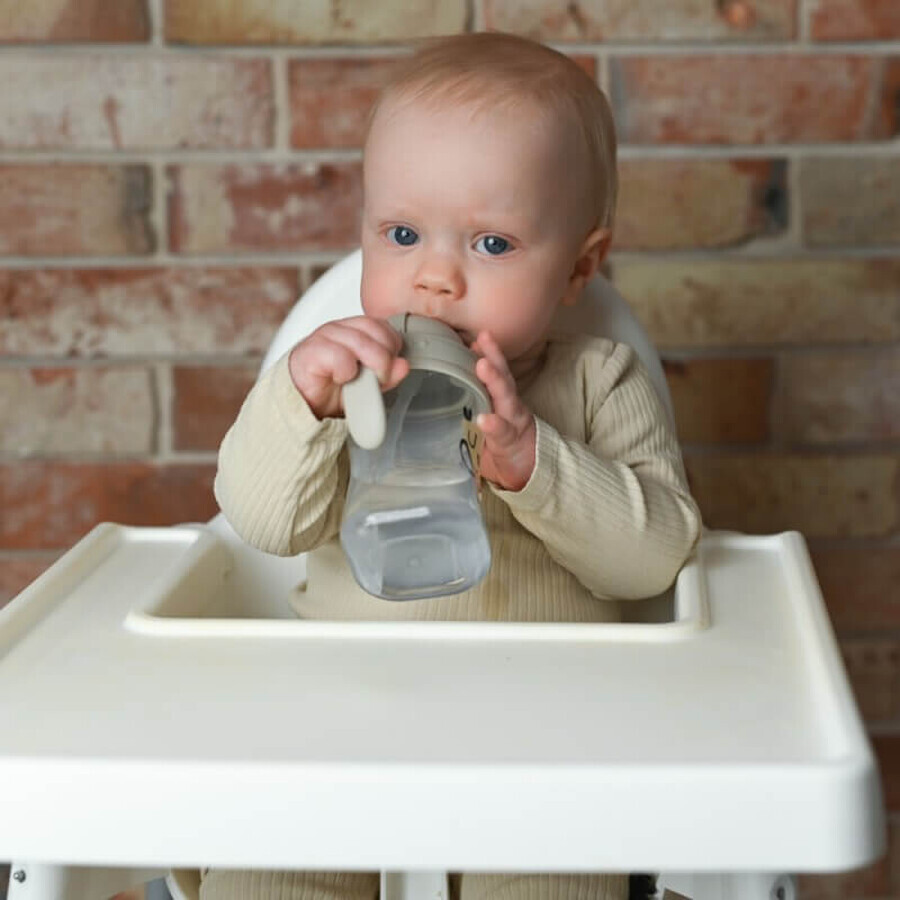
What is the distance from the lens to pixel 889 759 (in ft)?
5.43

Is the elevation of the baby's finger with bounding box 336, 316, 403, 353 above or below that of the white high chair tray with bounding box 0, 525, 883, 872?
above

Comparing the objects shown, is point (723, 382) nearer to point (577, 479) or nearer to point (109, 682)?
point (577, 479)

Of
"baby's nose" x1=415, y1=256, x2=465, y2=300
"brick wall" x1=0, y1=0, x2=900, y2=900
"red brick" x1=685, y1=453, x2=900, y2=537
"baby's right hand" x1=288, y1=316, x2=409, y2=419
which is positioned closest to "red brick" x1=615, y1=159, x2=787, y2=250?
"brick wall" x1=0, y1=0, x2=900, y2=900

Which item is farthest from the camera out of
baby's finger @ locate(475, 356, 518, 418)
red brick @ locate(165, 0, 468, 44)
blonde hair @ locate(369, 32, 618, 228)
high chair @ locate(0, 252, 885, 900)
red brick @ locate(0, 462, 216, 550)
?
red brick @ locate(0, 462, 216, 550)

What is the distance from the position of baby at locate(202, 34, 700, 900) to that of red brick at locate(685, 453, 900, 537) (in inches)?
19.3

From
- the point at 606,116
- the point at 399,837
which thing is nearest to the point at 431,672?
the point at 399,837

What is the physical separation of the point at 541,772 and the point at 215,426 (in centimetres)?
94

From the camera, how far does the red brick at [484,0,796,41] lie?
1469mm

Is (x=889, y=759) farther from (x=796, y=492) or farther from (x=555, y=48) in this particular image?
(x=555, y=48)

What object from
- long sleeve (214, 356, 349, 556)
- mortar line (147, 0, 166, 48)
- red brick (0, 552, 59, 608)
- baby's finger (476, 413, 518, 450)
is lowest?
red brick (0, 552, 59, 608)

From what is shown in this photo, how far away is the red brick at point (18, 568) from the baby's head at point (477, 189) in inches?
27.8

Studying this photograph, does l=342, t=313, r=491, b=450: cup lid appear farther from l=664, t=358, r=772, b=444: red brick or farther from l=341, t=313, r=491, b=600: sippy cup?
l=664, t=358, r=772, b=444: red brick

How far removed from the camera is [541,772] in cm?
68

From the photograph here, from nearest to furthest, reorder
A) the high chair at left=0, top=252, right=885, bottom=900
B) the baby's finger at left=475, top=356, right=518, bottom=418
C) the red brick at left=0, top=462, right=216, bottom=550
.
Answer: the high chair at left=0, top=252, right=885, bottom=900 < the baby's finger at left=475, top=356, right=518, bottom=418 < the red brick at left=0, top=462, right=216, bottom=550
